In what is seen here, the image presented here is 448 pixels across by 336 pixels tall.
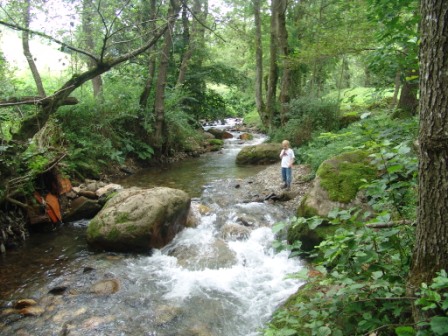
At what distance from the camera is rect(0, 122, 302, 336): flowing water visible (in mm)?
4898

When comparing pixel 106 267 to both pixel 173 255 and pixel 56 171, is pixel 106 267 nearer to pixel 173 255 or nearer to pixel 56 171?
pixel 173 255

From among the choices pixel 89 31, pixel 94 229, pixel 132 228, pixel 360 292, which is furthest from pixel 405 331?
pixel 89 31

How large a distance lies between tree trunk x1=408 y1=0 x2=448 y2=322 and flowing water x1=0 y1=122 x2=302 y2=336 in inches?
121

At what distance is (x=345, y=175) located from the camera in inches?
303

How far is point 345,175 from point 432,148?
18.8ft

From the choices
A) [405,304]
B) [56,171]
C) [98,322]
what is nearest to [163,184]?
[56,171]

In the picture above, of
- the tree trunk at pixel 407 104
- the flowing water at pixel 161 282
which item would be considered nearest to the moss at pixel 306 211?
the flowing water at pixel 161 282

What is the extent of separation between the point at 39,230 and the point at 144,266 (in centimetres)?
326

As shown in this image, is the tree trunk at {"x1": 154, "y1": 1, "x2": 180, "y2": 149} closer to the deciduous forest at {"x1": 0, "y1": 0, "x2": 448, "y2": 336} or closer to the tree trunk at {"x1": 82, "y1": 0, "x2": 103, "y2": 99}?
the deciduous forest at {"x1": 0, "y1": 0, "x2": 448, "y2": 336}

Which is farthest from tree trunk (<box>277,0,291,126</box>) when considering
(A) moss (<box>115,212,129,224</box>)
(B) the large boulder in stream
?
(A) moss (<box>115,212,129,224</box>)

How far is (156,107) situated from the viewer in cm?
1448

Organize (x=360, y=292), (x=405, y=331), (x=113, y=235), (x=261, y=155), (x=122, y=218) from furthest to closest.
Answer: (x=261, y=155)
(x=122, y=218)
(x=113, y=235)
(x=360, y=292)
(x=405, y=331)

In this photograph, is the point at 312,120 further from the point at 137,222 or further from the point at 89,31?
the point at 137,222

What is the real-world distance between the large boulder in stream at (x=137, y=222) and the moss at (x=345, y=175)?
11.5 ft
